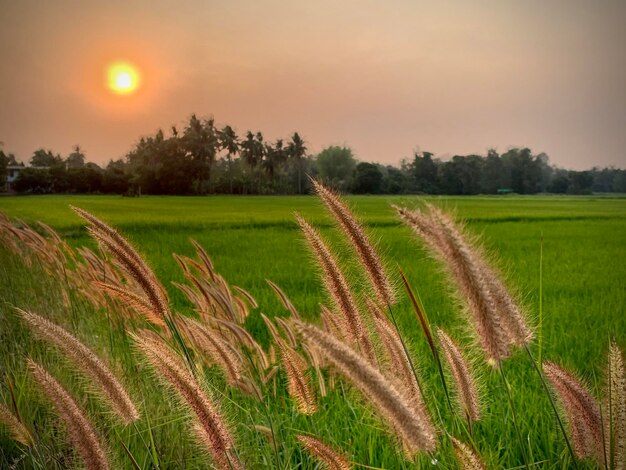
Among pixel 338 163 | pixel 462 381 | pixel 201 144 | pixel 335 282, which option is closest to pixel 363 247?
pixel 335 282

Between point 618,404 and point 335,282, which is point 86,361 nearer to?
point 335,282

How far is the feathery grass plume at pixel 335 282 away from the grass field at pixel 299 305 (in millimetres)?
87

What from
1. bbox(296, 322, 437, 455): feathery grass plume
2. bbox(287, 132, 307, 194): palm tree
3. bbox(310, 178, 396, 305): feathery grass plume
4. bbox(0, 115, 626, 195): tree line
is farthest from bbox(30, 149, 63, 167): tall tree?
bbox(296, 322, 437, 455): feathery grass plume

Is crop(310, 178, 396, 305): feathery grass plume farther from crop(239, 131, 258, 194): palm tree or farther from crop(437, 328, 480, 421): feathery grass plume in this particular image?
crop(239, 131, 258, 194): palm tree

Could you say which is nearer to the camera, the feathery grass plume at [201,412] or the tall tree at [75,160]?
the feathery grass plume at [201,412]

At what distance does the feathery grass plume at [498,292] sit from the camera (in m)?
0.59

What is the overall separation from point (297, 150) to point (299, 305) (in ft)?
2.64

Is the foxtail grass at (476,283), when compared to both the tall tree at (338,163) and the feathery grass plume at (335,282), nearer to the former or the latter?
the feathery grass plume at (335,282)

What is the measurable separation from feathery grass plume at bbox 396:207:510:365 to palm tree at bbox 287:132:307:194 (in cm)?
270

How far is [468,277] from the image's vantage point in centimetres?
58

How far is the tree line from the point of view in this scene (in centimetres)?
307

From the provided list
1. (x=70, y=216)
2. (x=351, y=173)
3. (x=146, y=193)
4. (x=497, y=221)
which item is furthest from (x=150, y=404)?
(x=497, y=221)

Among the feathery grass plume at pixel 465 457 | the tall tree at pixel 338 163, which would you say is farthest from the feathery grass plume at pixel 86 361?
the tall tree at pixel 338 163

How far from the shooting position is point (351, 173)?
3291mm
